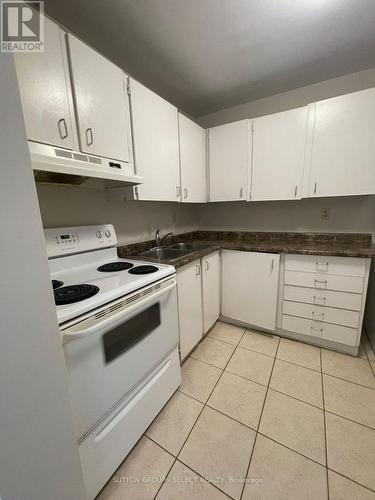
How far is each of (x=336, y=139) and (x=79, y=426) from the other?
2443 millimetres

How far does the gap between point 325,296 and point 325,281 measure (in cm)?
13

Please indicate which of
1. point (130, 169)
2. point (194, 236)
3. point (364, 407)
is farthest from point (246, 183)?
point (364, 407)

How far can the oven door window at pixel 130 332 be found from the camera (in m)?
0.91

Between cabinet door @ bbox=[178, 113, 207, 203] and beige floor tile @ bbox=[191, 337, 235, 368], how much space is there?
54.5 inches

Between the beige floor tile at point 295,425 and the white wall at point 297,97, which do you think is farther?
the white wall at point 297,97

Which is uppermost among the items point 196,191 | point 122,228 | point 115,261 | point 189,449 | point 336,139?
point 336,139

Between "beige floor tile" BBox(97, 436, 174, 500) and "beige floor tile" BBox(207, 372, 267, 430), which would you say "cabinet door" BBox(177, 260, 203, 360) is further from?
"beige floor tile" BBox(97, 436, 174, 500)

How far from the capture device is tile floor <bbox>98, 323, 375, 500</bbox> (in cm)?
94

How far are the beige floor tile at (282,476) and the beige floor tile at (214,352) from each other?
2.11 ft

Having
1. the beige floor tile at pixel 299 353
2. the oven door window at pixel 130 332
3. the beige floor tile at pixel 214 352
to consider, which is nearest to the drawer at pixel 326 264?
the beige floor tile at pixel 299 353

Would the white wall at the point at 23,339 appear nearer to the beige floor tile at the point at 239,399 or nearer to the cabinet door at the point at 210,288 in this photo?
the beige floor tile at the point at 239,399

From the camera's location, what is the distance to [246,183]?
2.08m

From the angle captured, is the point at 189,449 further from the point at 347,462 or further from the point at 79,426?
the point at 347,462

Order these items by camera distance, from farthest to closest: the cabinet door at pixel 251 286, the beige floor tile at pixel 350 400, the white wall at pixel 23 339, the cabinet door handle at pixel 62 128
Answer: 1. the cabinet door at pixel 251 286
2. the beige floor tile at pixel 350 400
3. the cabinet door handle at pixel 62 128
4. the white wall at pixel 23 339
